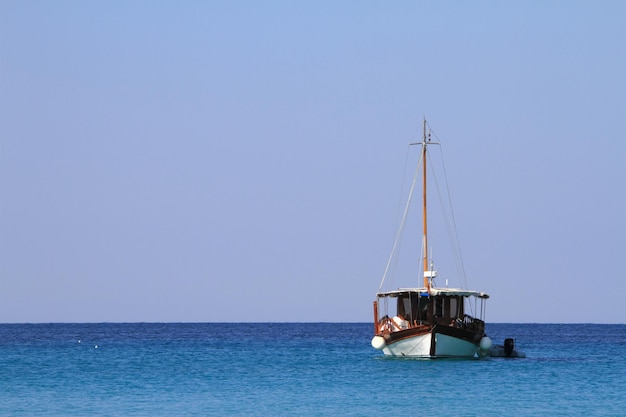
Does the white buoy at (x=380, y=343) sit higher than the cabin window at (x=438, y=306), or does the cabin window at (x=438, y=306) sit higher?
the cabin window at (x=438, y=306)

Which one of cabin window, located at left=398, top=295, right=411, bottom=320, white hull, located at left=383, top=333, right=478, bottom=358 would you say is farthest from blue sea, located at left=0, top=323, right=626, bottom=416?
cabin window, located at left=398, top=295, right=411, bottom=320

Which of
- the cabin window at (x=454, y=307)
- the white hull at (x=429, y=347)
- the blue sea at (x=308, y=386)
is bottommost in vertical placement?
the blue sea at (x=308, y=386)

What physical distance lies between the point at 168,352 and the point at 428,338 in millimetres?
32634

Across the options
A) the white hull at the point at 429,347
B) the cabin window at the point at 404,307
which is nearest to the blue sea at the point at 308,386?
the white hull at the point at 429,347

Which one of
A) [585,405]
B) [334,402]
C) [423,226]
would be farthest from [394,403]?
[423,226]

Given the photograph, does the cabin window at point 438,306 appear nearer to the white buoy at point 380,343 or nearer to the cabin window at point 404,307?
the cabin window at point 404,307

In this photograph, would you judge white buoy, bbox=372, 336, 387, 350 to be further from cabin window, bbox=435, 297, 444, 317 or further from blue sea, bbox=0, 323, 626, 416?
cabin window, bbox=435, 297, 444, 317

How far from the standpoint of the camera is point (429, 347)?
6425 cm

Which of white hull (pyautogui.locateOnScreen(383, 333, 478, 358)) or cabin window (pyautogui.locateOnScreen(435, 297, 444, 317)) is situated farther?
cabin window (pyautogui.locateOnScreen(435, 297, 444, 317))

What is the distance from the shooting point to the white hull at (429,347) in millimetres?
64375

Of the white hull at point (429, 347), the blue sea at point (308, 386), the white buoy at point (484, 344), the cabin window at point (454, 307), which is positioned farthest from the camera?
the white buoy at point (484, 344)

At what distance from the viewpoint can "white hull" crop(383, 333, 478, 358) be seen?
64.4 metres

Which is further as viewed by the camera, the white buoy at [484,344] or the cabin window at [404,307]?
the white buoy at [484,344]

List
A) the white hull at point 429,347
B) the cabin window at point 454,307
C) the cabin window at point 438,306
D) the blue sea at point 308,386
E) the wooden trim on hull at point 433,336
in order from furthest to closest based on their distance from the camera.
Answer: the cabin window at point 454,307
the cabin window at point 438,306
the white hull at point 429,347
the wooden trim on hull at point 433,336
the blue sea at point 308,386
